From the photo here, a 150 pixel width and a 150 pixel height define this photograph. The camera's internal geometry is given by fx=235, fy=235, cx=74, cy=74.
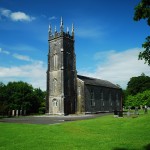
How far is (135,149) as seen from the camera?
12.6 m

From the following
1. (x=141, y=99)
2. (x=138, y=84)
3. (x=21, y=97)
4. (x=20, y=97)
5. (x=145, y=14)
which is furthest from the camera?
(x=138, y=84)

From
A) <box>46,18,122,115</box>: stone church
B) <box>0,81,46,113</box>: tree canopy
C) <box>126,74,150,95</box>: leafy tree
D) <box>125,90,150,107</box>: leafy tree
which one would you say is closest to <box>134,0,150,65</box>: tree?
<box>46,18,122,115</box>: stone church

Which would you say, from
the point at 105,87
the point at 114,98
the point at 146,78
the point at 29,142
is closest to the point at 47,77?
the point at 105,87

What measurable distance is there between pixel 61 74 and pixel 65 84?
2.58 m

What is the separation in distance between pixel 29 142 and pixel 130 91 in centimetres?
8752

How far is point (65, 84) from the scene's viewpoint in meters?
56.3

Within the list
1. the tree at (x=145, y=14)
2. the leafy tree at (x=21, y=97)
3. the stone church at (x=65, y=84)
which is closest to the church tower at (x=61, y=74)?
the stone church at (x=65, y=84)

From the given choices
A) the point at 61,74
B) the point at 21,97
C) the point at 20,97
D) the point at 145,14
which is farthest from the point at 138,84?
the point at 145,14

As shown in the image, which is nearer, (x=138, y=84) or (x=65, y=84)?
(x=65, y=84)

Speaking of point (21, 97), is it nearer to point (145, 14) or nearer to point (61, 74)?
point (61, 74)

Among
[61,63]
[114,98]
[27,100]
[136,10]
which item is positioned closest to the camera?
[136,10]

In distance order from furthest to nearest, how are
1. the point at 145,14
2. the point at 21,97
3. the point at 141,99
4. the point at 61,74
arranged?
the point at 141,99
the point at 21,97
the point at 61,74
the point at 145,14

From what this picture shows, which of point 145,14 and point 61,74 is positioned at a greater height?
point 61,74

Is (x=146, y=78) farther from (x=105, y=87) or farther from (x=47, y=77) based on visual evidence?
(x=47, y=77)
